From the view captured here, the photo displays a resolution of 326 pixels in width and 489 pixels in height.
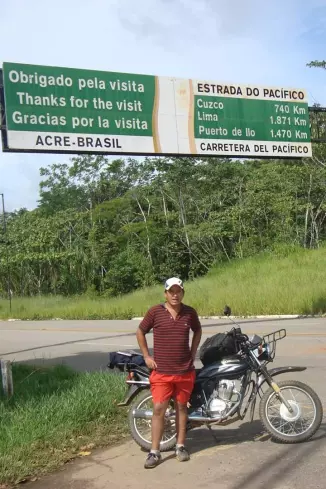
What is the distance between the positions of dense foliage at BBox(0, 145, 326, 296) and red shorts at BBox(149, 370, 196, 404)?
96.4 ft

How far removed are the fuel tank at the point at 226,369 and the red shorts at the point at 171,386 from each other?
1.01 ft

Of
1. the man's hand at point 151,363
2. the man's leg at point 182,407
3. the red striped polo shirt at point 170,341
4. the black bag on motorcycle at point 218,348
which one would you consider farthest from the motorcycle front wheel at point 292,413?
the man's hand at point 151,363

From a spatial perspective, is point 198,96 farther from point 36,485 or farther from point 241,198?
point 241,198

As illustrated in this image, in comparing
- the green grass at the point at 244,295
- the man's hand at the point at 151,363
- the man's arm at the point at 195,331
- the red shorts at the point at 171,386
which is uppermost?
the man's arm at the point at 195,331

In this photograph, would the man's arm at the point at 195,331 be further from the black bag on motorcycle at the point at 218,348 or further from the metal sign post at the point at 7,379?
the metal sign post at the point at 7,379

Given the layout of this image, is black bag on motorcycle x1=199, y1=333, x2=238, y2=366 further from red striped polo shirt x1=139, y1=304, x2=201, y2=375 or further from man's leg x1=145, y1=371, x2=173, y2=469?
man's leg x1=145, y1=371, x2=173, y2=469

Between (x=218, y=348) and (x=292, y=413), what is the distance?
0.92 meters

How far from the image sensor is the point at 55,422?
605 centimetres

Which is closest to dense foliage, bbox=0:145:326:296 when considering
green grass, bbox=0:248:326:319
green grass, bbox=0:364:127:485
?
green grass, bbox=0:248:326:319

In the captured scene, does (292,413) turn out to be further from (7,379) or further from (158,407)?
(7,379)

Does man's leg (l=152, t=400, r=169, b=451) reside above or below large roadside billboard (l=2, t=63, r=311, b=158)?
below

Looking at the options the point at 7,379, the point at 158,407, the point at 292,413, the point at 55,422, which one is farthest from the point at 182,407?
the point at 7,379

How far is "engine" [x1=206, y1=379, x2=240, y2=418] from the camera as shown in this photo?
5.48 meters

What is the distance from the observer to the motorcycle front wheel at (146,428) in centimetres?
556
